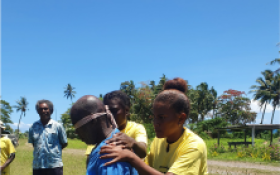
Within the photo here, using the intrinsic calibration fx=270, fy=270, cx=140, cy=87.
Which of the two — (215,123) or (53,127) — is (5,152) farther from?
(215,123)

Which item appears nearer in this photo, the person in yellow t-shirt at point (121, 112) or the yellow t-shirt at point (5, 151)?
the person in yellow t-shirt at point (121, 112)

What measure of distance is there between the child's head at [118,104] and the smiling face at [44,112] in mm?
2332

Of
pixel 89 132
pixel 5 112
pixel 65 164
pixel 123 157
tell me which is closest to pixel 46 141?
pixel 89 132

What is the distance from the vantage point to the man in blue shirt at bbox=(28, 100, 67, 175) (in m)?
4.55

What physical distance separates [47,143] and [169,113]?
10.7 ft

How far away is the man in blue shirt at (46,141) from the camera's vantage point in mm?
4547

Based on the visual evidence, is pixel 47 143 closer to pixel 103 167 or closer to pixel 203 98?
pixel 103 167

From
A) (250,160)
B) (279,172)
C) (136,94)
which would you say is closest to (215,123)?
(136,94)

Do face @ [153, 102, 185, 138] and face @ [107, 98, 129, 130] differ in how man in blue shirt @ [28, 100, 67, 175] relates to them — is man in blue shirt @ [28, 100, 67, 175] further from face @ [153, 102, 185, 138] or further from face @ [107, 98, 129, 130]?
face @ [153, 102, 185, 138]

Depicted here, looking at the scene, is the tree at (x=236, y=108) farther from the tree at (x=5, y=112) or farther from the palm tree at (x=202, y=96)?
the tree at (x=5, y=112)

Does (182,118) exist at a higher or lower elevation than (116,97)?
lower

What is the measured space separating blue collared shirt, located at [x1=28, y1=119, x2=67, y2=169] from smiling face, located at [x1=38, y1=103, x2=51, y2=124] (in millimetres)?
108

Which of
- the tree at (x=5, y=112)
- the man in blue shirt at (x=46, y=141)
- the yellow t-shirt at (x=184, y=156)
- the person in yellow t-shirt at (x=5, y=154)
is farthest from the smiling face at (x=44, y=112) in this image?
the tree at (x=5, y=112)

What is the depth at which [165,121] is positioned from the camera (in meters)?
2.07
